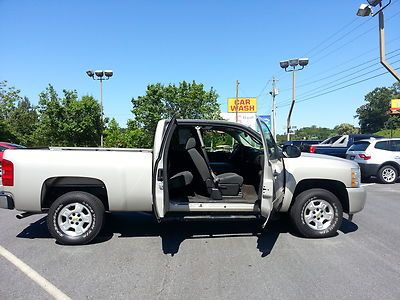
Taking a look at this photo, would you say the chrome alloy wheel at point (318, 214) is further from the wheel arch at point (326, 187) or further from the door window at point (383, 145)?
the door window at point (383, 145)

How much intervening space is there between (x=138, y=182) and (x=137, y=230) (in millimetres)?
1200

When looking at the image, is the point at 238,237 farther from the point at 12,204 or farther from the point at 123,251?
the point at 12,204

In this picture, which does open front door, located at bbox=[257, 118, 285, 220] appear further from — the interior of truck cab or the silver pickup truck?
the interior of truck cab

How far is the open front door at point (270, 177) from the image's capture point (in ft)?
15.5

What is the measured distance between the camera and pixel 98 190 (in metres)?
5.22

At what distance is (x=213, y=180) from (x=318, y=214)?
1678mm

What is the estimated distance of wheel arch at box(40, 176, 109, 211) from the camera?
16.4 feet

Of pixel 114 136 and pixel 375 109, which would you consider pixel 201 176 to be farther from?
pixel 375 109

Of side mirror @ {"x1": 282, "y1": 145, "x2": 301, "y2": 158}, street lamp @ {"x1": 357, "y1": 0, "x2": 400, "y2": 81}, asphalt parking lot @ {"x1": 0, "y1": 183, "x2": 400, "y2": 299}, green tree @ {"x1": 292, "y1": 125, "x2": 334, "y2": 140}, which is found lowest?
asphalt parking lot @ {"x1": 0, "y1": 183, "x2": 400, "y2": 299}

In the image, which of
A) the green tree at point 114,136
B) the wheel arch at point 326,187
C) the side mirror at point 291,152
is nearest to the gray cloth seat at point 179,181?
the side mirror at point 291,152

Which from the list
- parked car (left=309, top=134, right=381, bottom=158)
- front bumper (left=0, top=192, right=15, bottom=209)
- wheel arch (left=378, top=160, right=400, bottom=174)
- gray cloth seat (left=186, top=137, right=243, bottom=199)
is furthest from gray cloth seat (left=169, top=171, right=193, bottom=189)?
parked car (left=309, top=134, right=381, bottom=158)

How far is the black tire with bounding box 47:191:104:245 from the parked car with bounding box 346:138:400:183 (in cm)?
965

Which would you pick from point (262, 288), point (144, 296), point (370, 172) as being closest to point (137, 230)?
point (144, 296)

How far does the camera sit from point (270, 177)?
4.79 m
